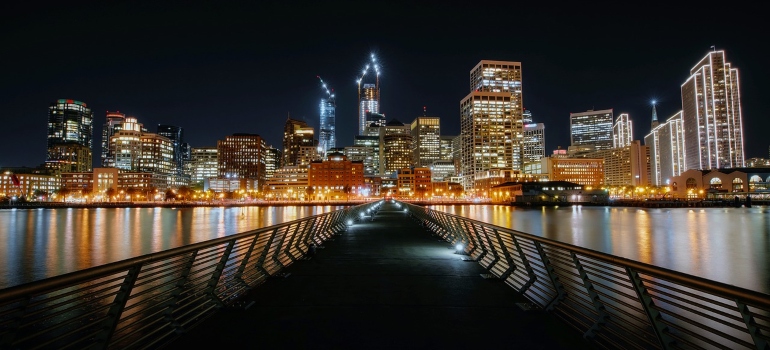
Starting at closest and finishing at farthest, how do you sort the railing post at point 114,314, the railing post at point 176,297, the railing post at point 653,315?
the railing post at point 114,314
the railing post at point 653,315
the railing post at point 176,297

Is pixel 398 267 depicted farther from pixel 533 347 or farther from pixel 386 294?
pixel 533 347

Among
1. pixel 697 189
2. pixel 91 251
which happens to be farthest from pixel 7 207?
pixel 697 189

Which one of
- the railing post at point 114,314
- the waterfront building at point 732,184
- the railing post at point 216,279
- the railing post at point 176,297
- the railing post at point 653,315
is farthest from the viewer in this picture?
the waterfront building at point 732,184

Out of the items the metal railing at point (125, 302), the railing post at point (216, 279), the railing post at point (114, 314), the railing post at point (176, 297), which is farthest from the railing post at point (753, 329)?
the railing post at point (216, 279)

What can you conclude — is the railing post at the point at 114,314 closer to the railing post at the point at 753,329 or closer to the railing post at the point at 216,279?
the railing post at the point at 216,279

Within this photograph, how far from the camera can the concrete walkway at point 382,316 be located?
5.27 m

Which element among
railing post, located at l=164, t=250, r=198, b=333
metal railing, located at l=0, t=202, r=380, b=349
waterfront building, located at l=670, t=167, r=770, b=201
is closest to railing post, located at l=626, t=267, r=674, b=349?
metal railing, located at l=0, t=202, r=380, b=349

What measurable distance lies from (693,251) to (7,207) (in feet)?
620

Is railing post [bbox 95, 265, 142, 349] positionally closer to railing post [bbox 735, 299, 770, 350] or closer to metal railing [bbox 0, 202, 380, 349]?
metal railing [bbox 0, 202, 380, 349]

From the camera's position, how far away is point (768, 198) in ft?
440

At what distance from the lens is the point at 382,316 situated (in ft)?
21.0

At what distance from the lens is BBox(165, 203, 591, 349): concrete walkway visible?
17.3 ft

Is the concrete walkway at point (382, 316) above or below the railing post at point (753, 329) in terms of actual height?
below

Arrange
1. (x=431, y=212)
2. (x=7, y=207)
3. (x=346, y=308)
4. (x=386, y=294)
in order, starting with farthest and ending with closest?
(x=7, y=207) < (x=431, y=212) < (x=386, y=294) < (x=346, y=308)
